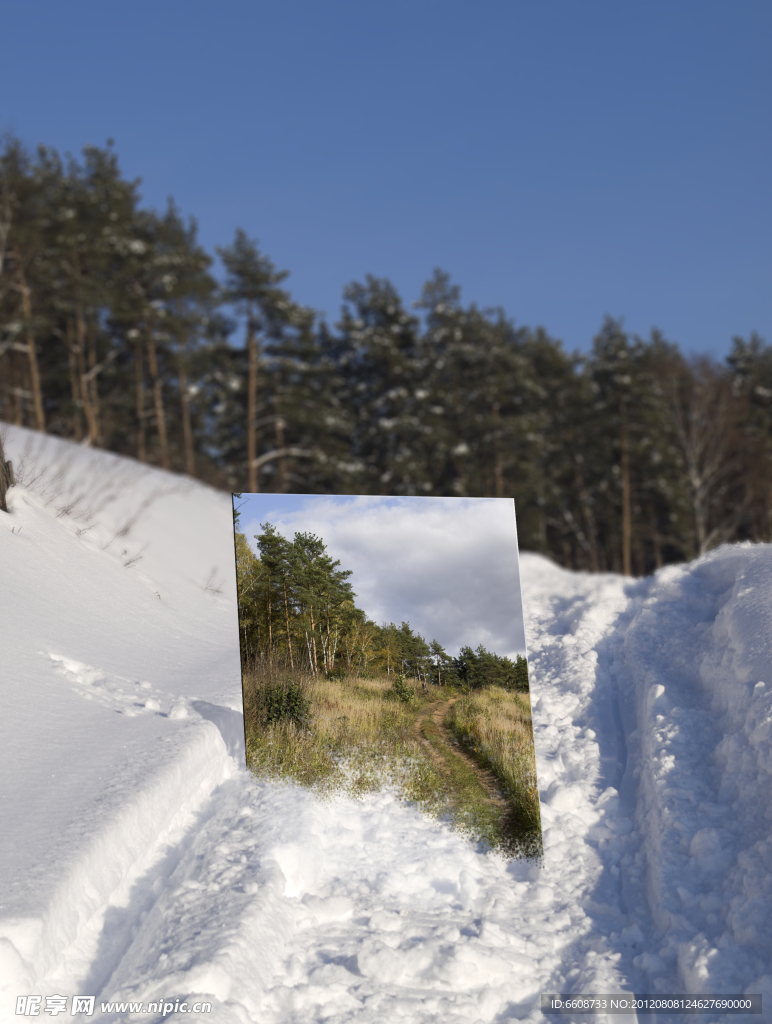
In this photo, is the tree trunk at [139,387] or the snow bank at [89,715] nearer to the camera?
the snow bank at [89,715]

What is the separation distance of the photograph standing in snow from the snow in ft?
0.68

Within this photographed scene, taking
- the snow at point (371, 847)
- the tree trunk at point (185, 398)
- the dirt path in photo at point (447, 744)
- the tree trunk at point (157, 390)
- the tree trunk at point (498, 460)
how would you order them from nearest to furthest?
1. the snow at point (371, 847)
2. the dirt path in photo at point (447, 744)
3. the tree trunk at point (157, 390)
4. the tree trunk at point (185, 398)
5. the tree trunk at point (498, 460)

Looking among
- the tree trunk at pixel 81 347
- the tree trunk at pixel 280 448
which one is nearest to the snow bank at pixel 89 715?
the tree trunk at pixel 81 347

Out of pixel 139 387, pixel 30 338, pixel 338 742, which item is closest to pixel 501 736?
pixel 338 742

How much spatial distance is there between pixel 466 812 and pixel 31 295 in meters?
24.7

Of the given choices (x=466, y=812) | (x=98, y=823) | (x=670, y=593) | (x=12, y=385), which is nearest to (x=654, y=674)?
(x=670, y=593)

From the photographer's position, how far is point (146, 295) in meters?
25.8

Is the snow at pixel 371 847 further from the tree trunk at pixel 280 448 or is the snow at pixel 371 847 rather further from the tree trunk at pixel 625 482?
the tree trunk at pixel 625 482

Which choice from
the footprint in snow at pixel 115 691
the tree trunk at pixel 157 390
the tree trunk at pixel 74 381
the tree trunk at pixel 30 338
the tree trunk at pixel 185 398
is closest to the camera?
the footprint in snow at pixel 115 691

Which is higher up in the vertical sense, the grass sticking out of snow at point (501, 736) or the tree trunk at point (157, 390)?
the tree trunk at point (157, 390)

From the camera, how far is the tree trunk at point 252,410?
26.0 meters

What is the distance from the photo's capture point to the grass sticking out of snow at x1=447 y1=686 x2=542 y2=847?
4.47 m

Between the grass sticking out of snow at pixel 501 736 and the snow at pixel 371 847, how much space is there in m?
0.31

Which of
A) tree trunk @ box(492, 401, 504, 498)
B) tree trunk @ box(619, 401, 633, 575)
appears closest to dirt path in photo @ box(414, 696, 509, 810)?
tree trunk @ box(492, 401, 504, 498)
